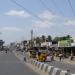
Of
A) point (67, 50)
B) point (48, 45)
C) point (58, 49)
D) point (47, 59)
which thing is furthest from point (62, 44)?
point (48, 45)

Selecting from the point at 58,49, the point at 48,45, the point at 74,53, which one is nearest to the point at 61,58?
the point at 74,53

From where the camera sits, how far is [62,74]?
18359mm

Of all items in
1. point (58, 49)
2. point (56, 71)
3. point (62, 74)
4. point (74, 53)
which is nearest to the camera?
point (62, 74)

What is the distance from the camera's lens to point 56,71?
20.3 metres

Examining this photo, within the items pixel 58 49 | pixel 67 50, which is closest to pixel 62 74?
pixel 67 50

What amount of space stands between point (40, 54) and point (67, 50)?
102 feet

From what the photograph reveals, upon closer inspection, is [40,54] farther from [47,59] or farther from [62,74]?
[62,74]

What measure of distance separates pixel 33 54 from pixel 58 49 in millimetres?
29657

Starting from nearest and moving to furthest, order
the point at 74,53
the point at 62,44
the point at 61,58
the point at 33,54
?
1. the point at 61,58
2. the point at 33,54
3. the point at 74,53
4. the point at 62,44

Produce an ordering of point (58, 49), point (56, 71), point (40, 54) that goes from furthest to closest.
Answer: point (58, 49) → point (40, 54) → point (56, 71)

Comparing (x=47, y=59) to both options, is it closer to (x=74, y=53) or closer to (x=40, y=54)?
(x=40, y=54)

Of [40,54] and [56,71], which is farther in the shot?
[40,54]

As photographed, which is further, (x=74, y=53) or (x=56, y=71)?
(x=74, y=53)

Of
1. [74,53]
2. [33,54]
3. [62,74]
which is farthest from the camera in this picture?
[74,53]
